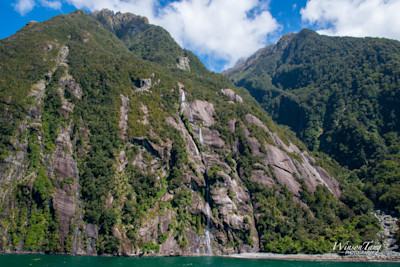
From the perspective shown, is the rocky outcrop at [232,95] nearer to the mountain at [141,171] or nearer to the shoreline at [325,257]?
the mountain at [141,171]

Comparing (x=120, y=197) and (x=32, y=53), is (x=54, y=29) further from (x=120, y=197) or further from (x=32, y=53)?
(x=120, y=197)

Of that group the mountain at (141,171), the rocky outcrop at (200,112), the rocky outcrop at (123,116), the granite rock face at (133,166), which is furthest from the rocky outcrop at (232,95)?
the rocky outcrop at (123,116)

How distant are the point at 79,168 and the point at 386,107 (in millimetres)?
159178

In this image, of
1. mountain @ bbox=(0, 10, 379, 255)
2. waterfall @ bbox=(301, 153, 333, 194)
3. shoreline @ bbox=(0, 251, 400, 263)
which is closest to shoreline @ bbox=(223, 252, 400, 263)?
shoreline @ bbox=(0, 251, 400, 263)

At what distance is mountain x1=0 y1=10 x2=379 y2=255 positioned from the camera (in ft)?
254

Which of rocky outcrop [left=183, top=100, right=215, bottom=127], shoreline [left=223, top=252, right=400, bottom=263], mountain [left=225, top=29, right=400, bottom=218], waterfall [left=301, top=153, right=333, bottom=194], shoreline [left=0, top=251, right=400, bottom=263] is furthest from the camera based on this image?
rocky outcrop [left=183, top=100, right=215, bottom=127]

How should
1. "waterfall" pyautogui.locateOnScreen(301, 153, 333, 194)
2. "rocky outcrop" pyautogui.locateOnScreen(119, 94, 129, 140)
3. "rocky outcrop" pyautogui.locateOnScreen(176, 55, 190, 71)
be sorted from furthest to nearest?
1. "rocky outcrop" pyautogui.locateOnScreen(176, 55, 190, 71)
2. "waterfall" pyautogui.locateOnScreen(301, 153, 333, 194)
3. "rocky outcrop" pyautogui.locateOnScreen(119, 94, 129, 140)

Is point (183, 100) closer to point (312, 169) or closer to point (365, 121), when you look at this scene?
point (312, 169)

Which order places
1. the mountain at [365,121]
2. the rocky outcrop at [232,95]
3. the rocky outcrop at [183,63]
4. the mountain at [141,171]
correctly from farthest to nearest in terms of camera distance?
the rocky outcrop at [183,63]
the rocky outcrop at [232,95]
the mountain at [365,121]
the mountain at [141,171]

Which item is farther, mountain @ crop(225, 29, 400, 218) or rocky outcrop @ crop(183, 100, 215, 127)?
rocky outcrop @ crop(183, 100, 215, 127)

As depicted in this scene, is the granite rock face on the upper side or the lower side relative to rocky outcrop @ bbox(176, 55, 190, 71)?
lower

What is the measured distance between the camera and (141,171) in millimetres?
94188

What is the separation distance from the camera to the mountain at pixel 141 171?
77.6 metres

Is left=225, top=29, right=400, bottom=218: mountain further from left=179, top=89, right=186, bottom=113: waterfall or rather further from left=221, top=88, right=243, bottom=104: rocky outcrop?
left=179, top=89, right=186, bottom=113: waterfall
